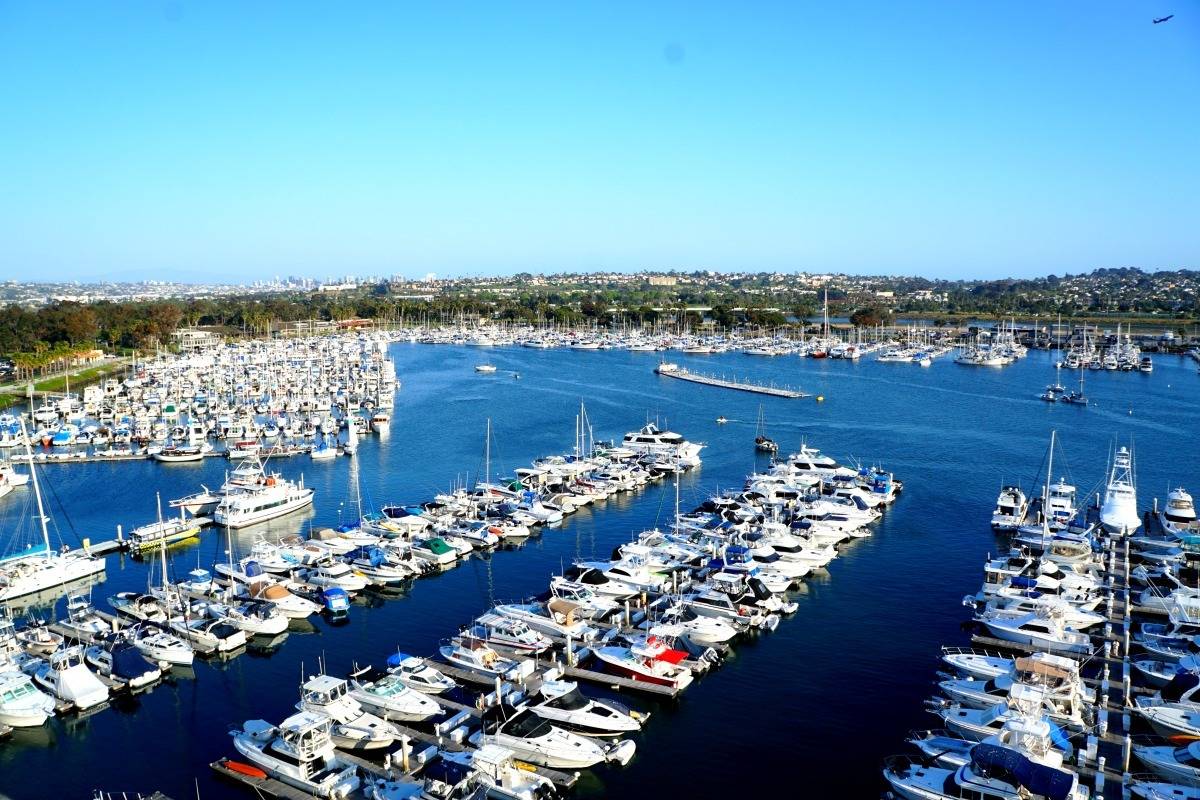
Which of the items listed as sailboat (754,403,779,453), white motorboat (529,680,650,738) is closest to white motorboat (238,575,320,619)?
white motorboat (529,680,650,738)

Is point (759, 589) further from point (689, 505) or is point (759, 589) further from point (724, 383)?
point (724, 383)

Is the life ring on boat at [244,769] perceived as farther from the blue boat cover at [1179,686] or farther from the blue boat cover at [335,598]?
the blue boat cover at [1179,686]

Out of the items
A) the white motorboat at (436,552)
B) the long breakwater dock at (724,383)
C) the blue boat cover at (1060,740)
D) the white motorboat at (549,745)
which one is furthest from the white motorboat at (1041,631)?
the long breakwater dock at (724,383)

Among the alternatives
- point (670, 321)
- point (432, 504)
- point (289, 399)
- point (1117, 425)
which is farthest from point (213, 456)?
point (670, 321)

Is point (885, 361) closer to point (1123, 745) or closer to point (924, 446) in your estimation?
point (924, 446)

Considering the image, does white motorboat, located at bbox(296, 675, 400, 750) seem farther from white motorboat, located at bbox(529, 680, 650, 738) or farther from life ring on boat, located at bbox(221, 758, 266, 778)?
white motorboat, located at bbox(529, 680, 650, 738)
